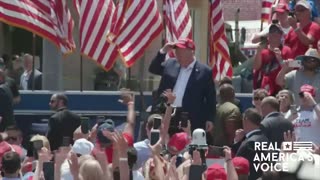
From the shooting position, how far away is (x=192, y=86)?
13586 millimetres

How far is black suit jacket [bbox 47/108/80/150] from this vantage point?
14156 mm

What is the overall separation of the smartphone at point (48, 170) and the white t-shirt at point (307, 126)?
10.6 feet

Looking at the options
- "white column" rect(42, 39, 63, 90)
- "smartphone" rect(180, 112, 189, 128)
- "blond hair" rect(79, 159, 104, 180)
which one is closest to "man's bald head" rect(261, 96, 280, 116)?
"smartphone" rect(180, 112, 189, 128)

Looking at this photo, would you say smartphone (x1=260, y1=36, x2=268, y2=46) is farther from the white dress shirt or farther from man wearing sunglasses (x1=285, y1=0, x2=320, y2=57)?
the white dress shirt

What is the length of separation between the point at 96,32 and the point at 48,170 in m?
6.40

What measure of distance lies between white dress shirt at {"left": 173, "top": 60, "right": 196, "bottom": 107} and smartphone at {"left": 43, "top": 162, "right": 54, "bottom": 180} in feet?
13.0

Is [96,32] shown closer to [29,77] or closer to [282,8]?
[29,77]

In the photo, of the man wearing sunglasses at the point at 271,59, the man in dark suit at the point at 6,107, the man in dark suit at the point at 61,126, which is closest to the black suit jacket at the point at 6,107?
the man in dark suit at the point at 6,107

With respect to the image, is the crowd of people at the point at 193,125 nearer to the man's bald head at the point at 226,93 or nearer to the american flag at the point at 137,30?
the man's bald head at the point at 226,93

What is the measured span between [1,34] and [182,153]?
13078 mm

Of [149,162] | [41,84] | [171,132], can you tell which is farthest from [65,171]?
[41,84]

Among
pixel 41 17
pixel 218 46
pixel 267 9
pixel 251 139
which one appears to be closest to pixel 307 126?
pixel 251 139

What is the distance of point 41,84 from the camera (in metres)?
17.2

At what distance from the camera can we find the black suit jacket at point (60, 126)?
14156 millimetres
